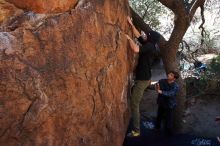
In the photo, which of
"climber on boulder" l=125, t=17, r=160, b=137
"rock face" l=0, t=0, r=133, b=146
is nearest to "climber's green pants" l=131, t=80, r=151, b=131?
"climber on boulder" l=125, t=17, r=160, b=137

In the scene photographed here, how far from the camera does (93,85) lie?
557cm

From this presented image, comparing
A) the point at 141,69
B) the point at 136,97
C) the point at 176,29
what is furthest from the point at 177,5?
the point at 136,97

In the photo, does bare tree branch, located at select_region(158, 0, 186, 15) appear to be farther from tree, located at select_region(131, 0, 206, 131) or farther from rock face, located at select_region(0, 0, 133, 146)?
rock face, located at select_region(0, 0, 133, 146)

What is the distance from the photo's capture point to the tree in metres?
8.56

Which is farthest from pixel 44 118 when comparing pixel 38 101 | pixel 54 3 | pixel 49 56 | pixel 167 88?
pixel 167 88

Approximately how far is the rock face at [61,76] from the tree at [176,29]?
264 cm

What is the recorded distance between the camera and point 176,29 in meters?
8.88

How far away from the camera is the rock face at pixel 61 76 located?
459 centimetres

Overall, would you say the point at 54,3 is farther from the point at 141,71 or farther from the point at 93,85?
the point at 141,71

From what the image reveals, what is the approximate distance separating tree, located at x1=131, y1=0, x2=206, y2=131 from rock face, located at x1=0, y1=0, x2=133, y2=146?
2636mm

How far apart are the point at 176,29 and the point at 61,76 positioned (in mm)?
4497

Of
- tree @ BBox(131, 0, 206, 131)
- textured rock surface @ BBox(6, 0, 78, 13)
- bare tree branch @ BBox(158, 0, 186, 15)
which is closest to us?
textured rock surface @ BBox(6, 0, 78, 13)

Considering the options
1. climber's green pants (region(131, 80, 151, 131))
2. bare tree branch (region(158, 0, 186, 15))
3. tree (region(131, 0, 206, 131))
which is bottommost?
climber's green pants (region(131, 80, 151, 131))

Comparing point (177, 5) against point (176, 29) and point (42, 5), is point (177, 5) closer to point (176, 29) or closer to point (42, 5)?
point (176, 29)
